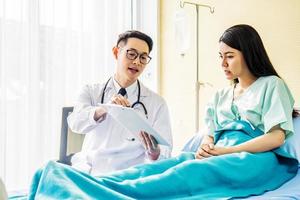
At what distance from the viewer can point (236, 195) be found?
1258mm

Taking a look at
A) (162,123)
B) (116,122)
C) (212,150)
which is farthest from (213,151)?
(116,122)

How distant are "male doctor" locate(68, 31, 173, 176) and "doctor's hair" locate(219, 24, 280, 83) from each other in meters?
0.45

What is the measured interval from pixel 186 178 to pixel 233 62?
0.67 meters

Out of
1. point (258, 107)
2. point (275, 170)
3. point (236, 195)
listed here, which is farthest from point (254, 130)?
point (236, 195)

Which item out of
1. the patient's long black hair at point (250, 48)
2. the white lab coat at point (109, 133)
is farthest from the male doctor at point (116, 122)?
the patient's long black hair at point (250, 48)

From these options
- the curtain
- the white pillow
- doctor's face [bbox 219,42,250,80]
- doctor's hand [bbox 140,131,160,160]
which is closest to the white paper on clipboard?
doctor's hand [bbox 140,131,160,160]

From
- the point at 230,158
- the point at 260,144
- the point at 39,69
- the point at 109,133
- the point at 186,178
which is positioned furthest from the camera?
the point at 39,69

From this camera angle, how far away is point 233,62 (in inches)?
66.0

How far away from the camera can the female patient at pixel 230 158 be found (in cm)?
111

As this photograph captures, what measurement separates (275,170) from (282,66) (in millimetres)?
830

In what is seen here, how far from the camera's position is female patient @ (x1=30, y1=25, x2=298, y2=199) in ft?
3.64

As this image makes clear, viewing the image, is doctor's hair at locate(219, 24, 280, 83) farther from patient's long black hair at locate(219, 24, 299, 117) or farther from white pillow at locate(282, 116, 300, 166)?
white pillow at locate(282, 116, 300, 166)

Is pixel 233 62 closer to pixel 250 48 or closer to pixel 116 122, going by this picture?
pixel 250 48

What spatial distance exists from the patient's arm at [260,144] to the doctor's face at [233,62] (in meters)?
0.31
